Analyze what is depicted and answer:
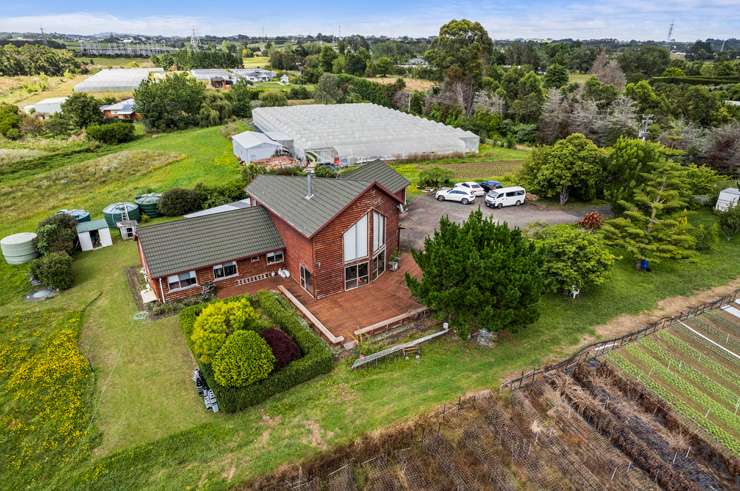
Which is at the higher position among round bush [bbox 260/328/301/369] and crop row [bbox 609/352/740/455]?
round bush [bbox 260/328/301/369]

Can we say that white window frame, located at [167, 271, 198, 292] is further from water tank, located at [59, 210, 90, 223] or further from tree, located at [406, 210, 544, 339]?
water tank, located at [59, 210, 90, 223]

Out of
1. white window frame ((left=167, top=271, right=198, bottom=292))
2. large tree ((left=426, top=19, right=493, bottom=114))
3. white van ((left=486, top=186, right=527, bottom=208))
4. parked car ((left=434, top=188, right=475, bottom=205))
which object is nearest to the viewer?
white window frame ((left=167, top=271, right=198, bottom=292))

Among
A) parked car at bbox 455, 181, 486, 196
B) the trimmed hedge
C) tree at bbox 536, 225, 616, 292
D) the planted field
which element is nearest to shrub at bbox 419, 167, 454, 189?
parked car at bbox 455, 181, 486, 196

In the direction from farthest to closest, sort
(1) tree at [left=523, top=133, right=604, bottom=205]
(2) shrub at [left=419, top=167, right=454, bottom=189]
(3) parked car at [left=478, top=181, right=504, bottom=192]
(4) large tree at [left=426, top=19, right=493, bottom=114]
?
1. (4) large tree at [left=426, top=19, right=493, bottom=114]
2. (2) shrub at [left=419, top=167, right=454, bottom=189]
3. (3) parked car at [left=478, top=181, right=504, bottom=192]
4. (1) tree at [left=523, top=133, right=604, bottom=205]

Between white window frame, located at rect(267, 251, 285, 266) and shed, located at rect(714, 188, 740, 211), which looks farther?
shed, located at rect(714, 188, 740, 211)

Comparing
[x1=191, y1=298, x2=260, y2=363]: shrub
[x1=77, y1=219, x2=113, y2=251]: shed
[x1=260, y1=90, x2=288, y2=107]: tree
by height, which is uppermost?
[x1=260, y1=90, x2=288, y2=107]: tree

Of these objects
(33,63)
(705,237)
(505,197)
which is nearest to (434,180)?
(505,197)

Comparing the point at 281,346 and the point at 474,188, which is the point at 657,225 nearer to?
the point at 474,188
